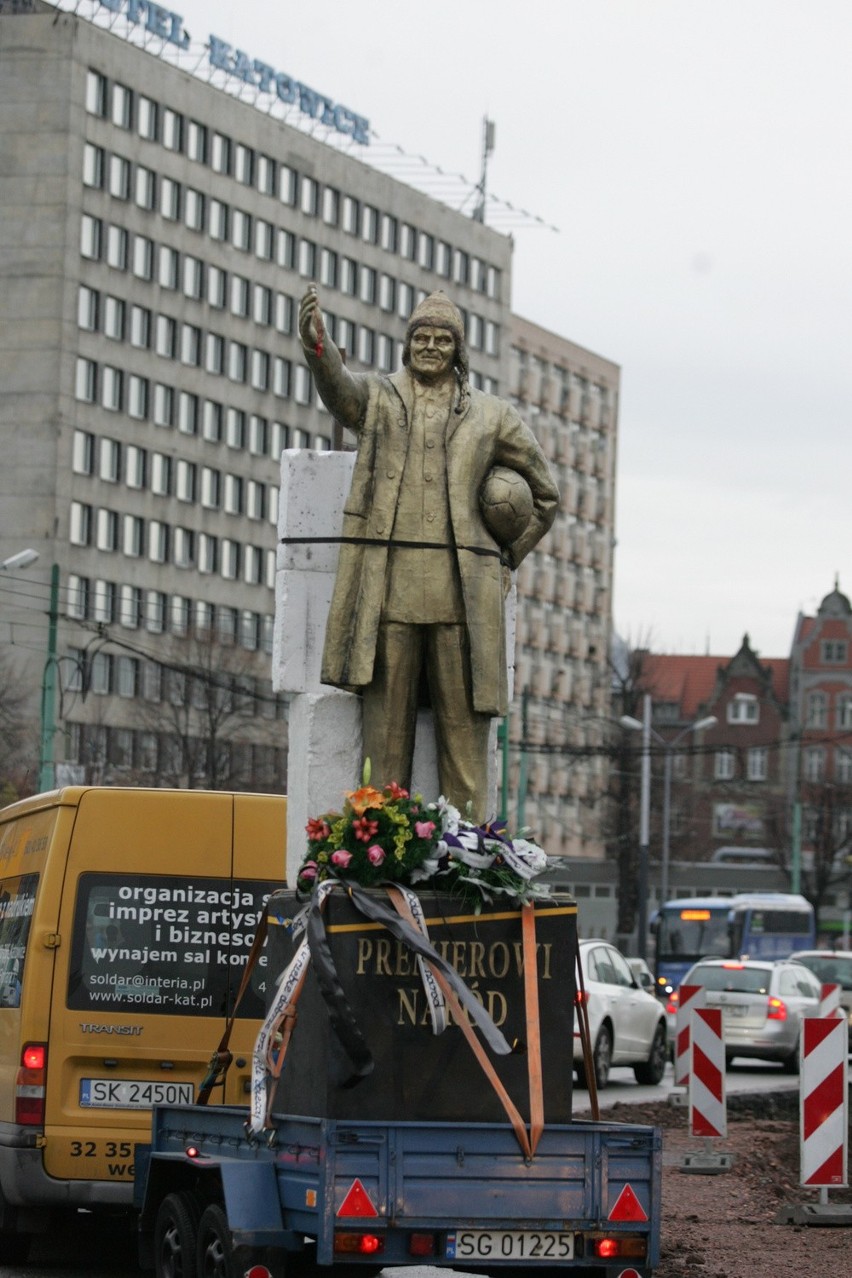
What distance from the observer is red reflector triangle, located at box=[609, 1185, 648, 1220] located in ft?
29.3

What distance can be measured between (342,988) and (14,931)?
11.7ft

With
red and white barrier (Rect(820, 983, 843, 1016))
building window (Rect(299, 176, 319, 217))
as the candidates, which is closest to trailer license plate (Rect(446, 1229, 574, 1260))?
red and white barrier (Rect(820, 983, 843, 1016))

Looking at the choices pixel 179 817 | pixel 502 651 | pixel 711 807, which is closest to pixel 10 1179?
pixel 179 817

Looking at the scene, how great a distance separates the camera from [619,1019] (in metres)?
30.2

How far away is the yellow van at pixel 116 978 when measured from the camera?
11742 millimetres

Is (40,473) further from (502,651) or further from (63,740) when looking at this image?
(502,651)

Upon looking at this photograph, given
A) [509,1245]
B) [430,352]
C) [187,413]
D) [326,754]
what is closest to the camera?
[509,1245]

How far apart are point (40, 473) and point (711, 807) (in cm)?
5537

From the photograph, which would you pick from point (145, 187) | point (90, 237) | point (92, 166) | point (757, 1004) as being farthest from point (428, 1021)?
point (145, 187)

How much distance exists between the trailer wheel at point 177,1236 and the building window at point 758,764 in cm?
12098

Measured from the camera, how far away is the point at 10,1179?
38.4ft

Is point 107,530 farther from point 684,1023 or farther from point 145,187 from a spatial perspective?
point 684,1023

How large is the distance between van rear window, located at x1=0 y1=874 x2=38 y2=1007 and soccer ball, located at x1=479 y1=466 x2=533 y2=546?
2.66m

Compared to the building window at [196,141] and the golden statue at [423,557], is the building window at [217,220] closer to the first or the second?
the building window at [196,141]
